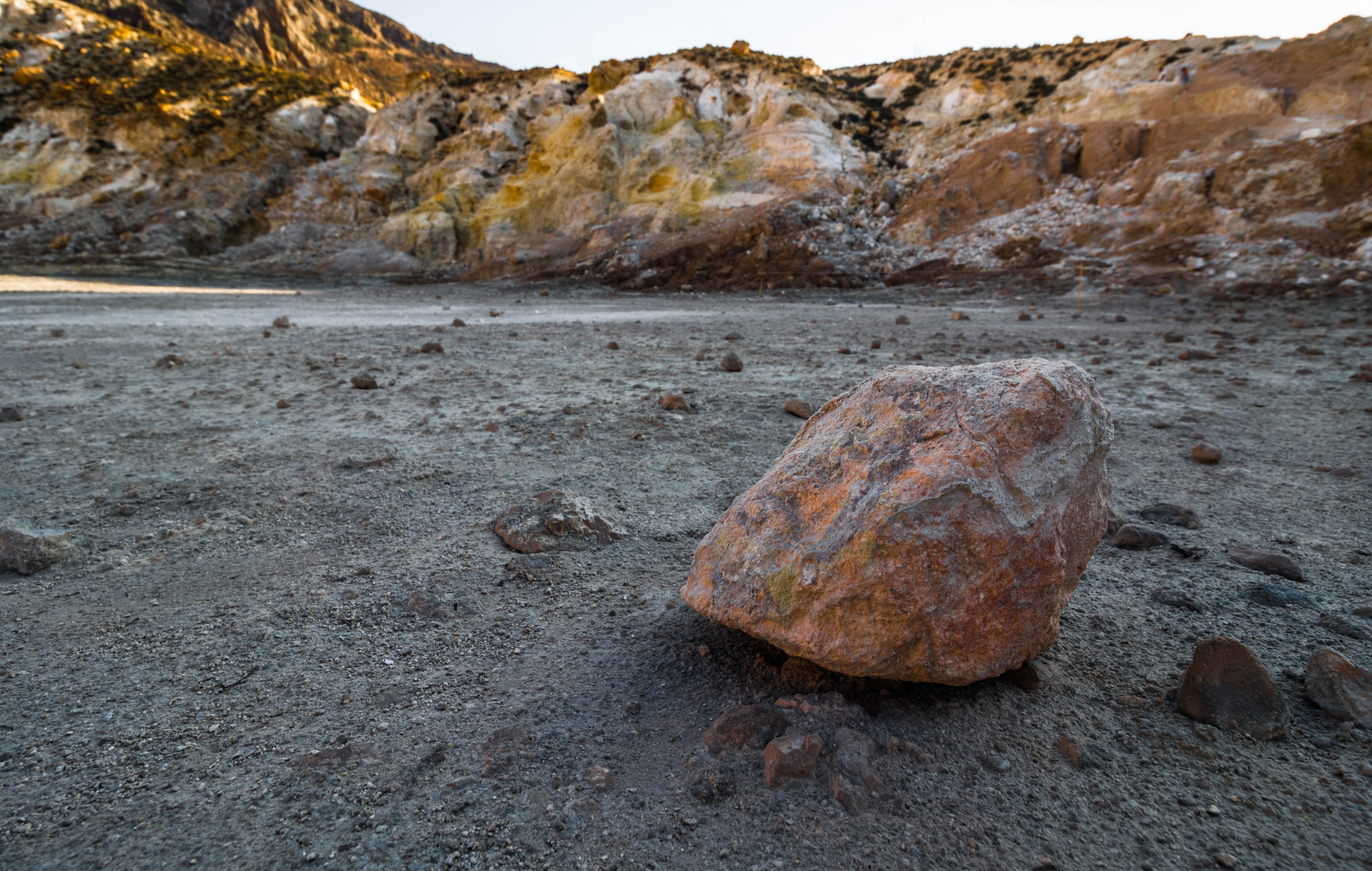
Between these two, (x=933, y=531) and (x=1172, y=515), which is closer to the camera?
(x=933, y=531)

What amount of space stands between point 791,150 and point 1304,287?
1396 centimetres

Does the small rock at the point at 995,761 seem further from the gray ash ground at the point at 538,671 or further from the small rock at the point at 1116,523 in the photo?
the small rock at the point at 1116,523

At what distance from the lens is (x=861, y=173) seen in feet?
70.6

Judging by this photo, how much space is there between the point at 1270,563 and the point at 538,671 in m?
2.46

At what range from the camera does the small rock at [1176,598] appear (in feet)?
6.78

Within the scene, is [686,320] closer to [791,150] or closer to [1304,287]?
[1304,287]

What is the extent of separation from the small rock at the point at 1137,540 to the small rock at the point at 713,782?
191 cm

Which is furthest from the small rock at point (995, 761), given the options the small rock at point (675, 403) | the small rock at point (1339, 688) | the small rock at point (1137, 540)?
the small rock at point (675, 403)

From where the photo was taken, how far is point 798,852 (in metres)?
1.23

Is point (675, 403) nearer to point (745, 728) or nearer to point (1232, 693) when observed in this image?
point (745, 728)

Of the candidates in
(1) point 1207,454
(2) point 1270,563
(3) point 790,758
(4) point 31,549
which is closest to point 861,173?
(1) point 1207,454

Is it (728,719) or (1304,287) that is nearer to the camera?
(728,719)

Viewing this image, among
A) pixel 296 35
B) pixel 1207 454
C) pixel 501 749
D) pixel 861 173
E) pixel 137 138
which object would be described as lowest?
pixel 501 749

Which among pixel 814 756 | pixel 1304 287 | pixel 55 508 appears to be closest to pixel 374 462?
pixel 55 508
